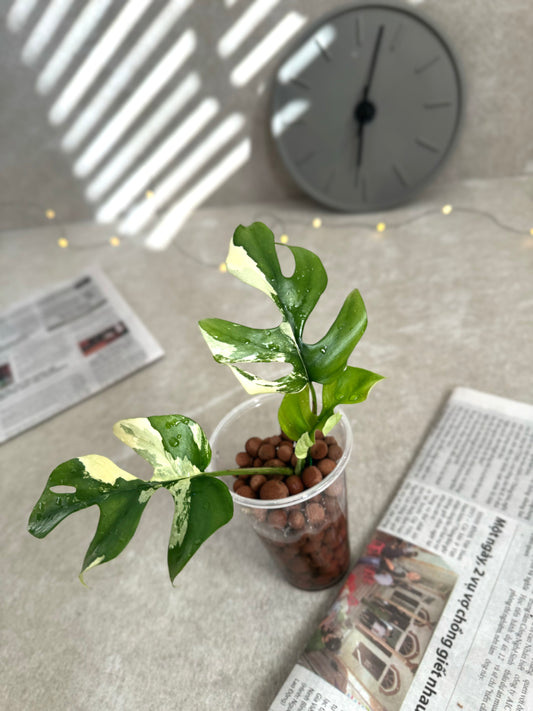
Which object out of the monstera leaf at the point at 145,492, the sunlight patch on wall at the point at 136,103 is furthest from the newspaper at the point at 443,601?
the sunlight patch on wall at the point at 136,103

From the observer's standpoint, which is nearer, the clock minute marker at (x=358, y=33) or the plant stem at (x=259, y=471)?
the plant stem at (x=259, y=471)

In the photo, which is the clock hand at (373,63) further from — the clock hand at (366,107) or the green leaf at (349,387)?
the green leaf at (349,387)

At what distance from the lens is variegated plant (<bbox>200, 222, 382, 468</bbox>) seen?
40 cm

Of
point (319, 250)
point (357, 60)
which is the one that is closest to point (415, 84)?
point (357, 60)

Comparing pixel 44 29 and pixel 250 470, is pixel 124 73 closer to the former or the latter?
pixel 44 29

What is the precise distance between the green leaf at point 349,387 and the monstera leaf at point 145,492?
0.38 feet

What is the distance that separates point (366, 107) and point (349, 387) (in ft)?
2.79

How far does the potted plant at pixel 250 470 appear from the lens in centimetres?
39

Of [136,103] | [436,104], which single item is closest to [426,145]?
[436,104]

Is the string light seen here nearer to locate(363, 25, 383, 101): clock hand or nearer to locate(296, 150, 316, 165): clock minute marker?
locate(296, 150, 316, 165): clock minute marker

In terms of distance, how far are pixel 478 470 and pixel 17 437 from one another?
71cm

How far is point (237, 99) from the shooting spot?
1.20 metres

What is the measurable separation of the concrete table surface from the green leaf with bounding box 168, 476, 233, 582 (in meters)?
0.26

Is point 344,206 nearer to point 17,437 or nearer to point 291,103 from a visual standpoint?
point 291,103
